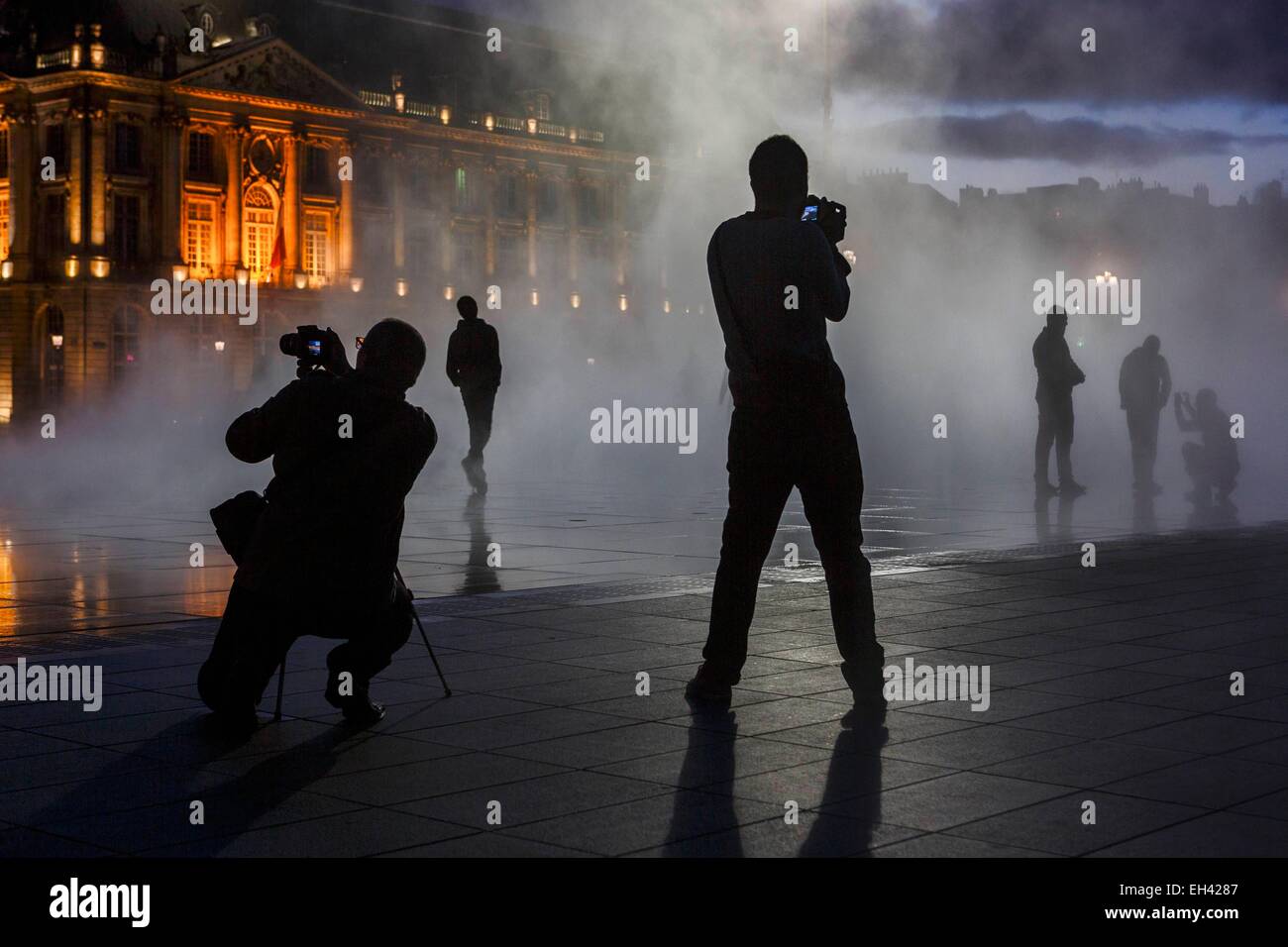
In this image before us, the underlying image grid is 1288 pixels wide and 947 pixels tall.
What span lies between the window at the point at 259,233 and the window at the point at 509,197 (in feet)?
37.9

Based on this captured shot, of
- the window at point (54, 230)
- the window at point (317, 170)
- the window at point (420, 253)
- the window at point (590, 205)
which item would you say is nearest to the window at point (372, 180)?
the window at point (317, 170)

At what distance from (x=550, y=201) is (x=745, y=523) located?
74862 millimetres

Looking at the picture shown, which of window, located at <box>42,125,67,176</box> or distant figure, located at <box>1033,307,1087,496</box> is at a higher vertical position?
window, located at <box>42,125,67,176</box>

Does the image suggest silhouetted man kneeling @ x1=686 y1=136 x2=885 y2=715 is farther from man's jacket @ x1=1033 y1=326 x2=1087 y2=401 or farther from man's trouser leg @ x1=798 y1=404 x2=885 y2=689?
man's jacket @ x1=1033 y1=326 x2=1087 y2=401

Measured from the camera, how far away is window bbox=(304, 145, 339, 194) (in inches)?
2820

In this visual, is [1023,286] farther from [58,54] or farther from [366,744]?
[58,54]

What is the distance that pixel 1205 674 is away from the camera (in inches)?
255

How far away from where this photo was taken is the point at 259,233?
7025 centimetres

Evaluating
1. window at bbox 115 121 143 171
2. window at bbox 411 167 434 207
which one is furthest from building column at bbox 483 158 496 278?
window at bbox 115 121 143 171

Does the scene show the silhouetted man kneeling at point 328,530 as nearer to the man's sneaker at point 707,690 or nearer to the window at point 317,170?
the man's sneaker at point 707,690

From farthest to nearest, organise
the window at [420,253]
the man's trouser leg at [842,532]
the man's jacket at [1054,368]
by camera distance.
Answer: the window at [420,253] → the man's jacket at [1054,368] → the man's trouser leg at [842,532]

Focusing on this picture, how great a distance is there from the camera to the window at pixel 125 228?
65.2m

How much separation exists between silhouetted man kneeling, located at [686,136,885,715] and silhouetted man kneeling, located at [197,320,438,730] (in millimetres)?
1104

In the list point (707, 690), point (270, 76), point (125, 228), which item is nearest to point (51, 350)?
point (125, 228)
